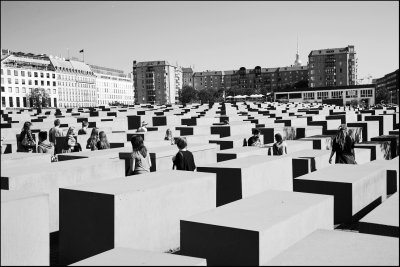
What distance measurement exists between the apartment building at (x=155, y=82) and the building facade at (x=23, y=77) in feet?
151

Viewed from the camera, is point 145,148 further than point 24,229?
Yes

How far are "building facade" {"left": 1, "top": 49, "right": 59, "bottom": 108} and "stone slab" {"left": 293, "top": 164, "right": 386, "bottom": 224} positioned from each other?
95.5 metres

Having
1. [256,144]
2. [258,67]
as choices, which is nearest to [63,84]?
[258,67]

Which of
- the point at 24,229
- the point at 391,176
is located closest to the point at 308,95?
the point at 391,176

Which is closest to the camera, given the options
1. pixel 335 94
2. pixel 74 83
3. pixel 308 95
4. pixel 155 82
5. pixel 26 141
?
pixel 26 141

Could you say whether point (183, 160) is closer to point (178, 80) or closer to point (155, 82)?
point (155, 82)

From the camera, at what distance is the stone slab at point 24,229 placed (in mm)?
3611

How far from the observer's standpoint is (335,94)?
101438 mm

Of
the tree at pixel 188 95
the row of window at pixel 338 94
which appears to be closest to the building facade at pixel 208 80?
the tree at pixel 188 95

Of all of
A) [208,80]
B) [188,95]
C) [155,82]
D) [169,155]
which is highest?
[208,80]

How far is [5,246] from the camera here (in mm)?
3580

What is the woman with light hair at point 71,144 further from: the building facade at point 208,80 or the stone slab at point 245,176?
the building facade at point 208,80

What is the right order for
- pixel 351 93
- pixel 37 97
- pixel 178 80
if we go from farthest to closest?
pixel 178 80 < pixel 37 97 < pixel 351 93

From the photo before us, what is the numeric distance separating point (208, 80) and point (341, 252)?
172m
